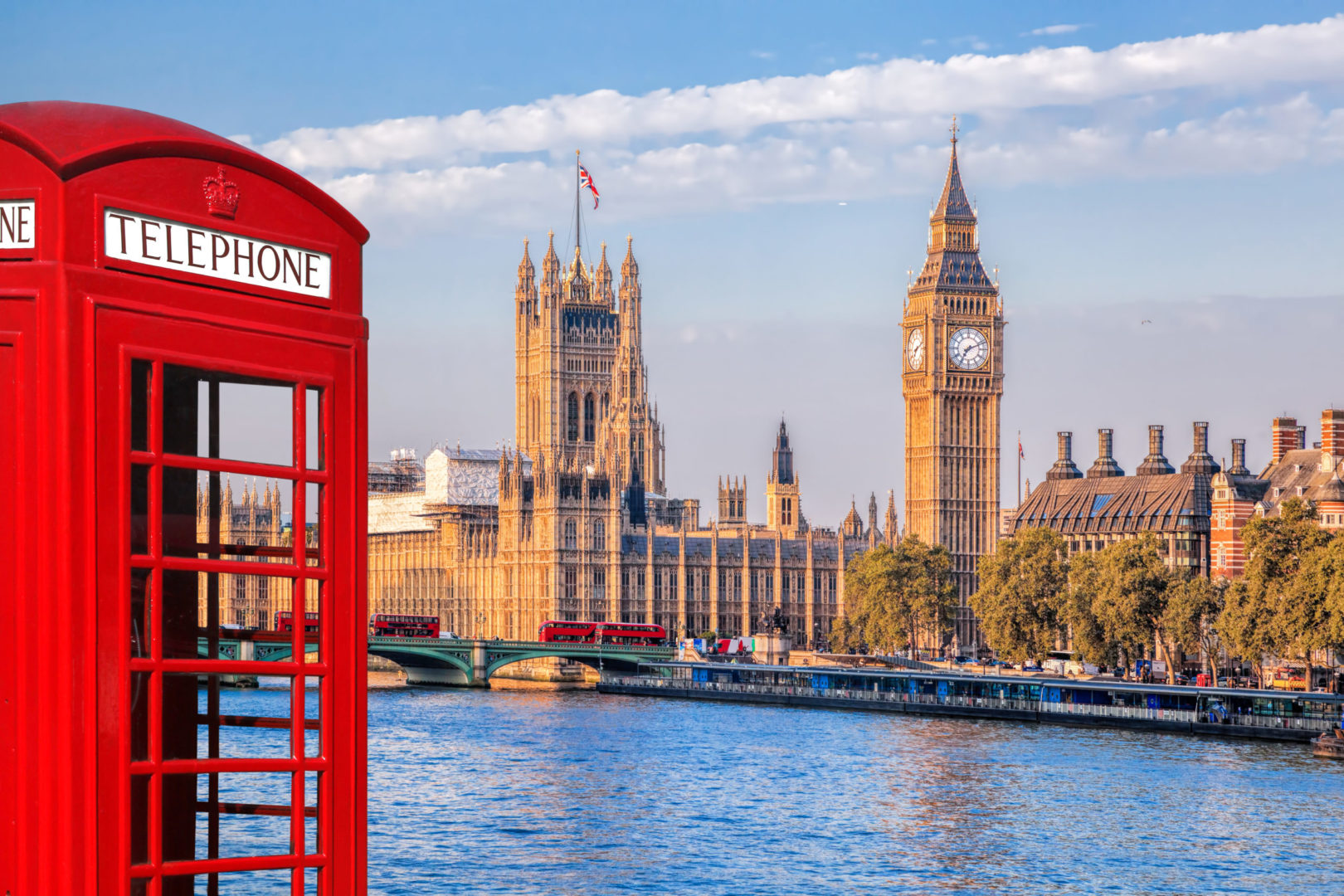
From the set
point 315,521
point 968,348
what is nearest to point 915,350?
point 968,348

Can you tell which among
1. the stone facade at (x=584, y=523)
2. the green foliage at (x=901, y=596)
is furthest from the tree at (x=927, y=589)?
the stone facade at (x=584, y=523)

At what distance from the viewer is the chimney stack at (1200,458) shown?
342 ft

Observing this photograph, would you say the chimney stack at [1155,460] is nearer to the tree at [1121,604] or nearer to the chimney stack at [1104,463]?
the chimney stack at [1104,463]

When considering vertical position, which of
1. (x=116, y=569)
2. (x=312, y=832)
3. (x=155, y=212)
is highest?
(x=155, y=212)

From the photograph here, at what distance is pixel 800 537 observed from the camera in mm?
117938

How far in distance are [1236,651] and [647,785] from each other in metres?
29.8

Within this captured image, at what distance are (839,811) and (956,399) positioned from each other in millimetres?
65450

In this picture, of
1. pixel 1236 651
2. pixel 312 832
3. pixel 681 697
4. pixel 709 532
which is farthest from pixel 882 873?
pixel 709 532

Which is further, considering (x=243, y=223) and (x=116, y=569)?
(x=243, y=223)

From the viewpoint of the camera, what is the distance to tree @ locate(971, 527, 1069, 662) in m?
87.8

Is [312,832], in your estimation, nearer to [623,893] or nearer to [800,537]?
[623,893]

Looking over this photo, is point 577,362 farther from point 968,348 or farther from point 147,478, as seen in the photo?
point 147,478

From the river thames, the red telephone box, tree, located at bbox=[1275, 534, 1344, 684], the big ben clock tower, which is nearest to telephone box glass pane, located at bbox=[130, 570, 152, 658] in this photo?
the red telephone box

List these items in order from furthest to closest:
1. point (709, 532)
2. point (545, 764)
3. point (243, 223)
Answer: point (709, 532) → point (545, 764) → point (243, 223)
